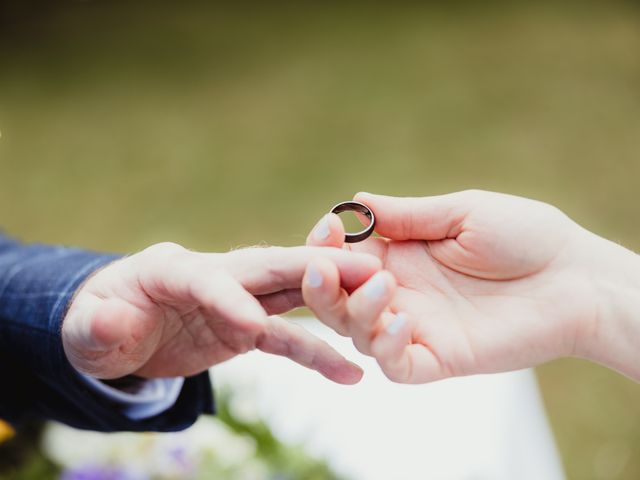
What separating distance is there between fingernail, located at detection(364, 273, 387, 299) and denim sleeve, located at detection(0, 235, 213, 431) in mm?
691

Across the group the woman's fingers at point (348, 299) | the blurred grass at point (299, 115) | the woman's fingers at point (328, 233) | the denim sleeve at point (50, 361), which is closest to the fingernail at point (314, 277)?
the woman's fingers at point (348, 299)

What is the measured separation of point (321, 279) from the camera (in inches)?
45.7

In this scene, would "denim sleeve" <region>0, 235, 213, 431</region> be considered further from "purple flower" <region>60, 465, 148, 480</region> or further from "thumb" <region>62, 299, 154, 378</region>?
"purple flower" <region>60, 465, 148, 480</region>

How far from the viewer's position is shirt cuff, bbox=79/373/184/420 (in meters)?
1.56

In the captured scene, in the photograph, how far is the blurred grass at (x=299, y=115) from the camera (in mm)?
4809

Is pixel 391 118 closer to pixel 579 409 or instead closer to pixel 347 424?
pixel 579 409

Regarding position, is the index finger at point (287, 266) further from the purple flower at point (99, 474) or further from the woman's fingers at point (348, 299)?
the purple flower at point (99, 474)

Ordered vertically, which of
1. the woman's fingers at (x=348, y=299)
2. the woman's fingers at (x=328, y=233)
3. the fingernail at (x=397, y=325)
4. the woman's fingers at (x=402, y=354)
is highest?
the woman's fingers at (x=328, y=233)

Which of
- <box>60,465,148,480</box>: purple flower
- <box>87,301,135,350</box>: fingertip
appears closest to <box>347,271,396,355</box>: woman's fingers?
<box>87,301,135,350</box>: fingertip

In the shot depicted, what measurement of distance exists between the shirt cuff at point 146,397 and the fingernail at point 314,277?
625mm

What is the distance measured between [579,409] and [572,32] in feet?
13.5

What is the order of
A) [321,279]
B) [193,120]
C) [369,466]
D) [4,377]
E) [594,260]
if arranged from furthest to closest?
[193,120]
[369,466]
[4,377]
[594,260]
[321,279]

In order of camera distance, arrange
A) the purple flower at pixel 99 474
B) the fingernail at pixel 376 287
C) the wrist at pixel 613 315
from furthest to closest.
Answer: the purple flower at pixel 99 474 < the wrist at pixel 613 315 < the fingernail at pixel 376 287

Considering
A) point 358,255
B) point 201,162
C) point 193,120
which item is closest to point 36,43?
point 193,120
